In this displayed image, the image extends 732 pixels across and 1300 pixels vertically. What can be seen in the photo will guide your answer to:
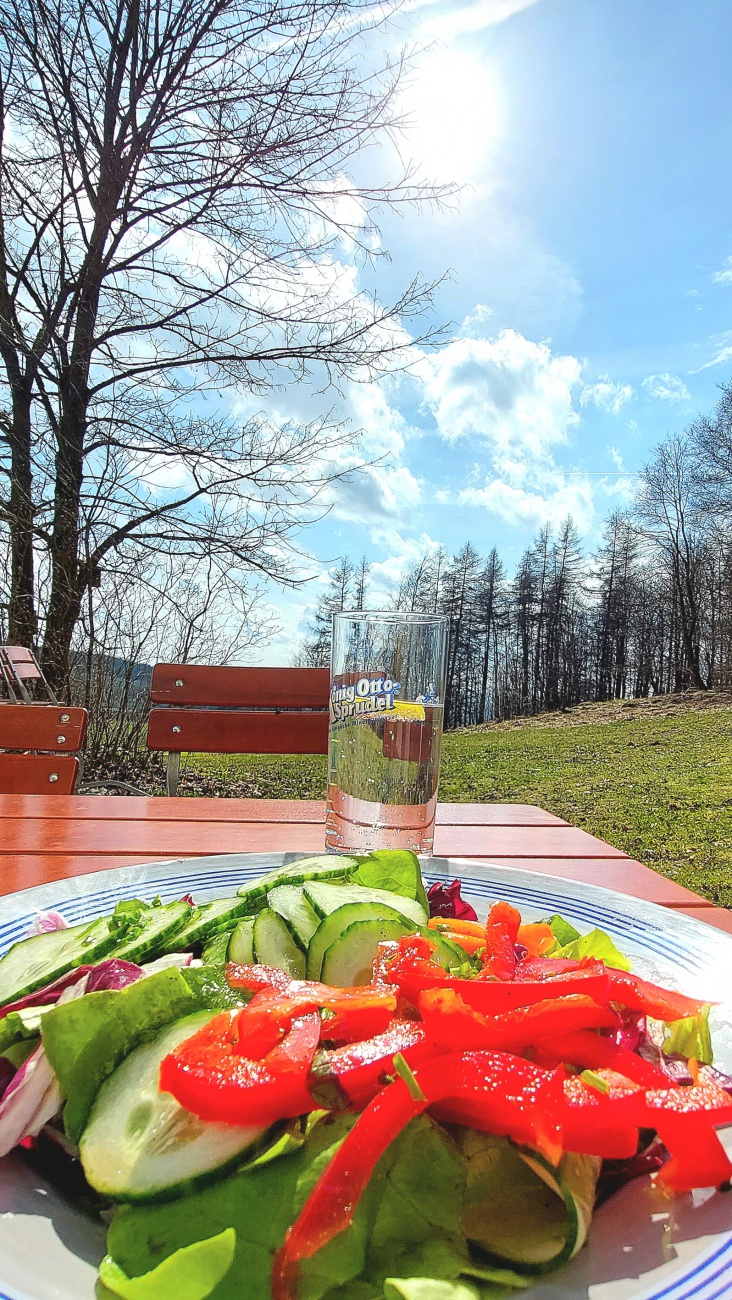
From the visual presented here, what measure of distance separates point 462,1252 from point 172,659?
6.11m

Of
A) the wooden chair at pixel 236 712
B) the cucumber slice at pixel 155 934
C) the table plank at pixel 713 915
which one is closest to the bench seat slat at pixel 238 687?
the wooden chair at pixel 236 712

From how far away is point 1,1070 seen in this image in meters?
0.52

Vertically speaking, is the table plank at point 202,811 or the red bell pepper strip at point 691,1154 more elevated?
the table plank at point 202,811

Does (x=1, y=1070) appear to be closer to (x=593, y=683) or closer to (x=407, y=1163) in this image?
(x=407, y=1163)

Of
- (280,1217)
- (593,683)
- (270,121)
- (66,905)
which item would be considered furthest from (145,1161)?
(593,683)

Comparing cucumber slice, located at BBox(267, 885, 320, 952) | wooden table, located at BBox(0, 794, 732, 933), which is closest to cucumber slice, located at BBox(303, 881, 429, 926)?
cucumber slice, located at BBox(267, 885, 320, 952)

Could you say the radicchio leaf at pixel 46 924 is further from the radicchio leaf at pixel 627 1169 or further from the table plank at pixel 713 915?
the table plank at pixel 713 915

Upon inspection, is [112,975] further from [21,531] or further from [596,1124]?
[21,531]

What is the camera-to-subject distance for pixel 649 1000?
0.57m

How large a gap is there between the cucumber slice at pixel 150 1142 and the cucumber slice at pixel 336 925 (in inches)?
5.7

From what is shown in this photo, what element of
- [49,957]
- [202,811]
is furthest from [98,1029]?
[202,811]

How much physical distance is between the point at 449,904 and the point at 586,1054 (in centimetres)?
37

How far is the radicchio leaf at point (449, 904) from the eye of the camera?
85cm

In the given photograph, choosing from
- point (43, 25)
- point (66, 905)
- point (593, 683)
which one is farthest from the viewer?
point (593, 683)
